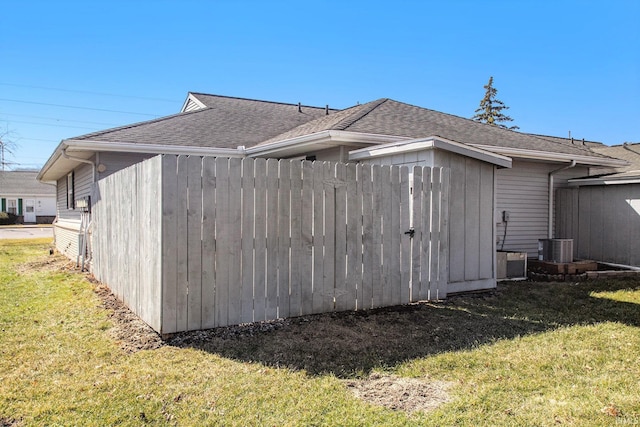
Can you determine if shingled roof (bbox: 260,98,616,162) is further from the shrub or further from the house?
the shrub

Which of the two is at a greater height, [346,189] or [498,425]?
[346,189]

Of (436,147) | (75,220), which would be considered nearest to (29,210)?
(75,220)

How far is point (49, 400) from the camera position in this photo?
293 cm

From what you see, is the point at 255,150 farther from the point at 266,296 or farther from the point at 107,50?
the point at 107,50

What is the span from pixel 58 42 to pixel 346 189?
2329 cm

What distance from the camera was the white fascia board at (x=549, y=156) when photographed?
8953mm

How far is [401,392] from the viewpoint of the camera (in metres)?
3.11

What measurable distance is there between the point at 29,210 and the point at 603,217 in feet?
141

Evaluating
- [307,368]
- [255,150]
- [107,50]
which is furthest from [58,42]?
[307,368]

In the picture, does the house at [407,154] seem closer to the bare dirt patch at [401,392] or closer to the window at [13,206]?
the bare dirt patch at [401,392]

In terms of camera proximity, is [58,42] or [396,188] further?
[58,42]

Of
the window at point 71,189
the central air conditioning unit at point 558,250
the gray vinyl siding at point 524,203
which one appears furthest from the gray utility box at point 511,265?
the window at point 71,189

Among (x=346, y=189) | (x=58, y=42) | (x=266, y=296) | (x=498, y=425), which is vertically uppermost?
(x=58, y=42)

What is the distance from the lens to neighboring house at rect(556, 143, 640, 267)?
8.99 m
